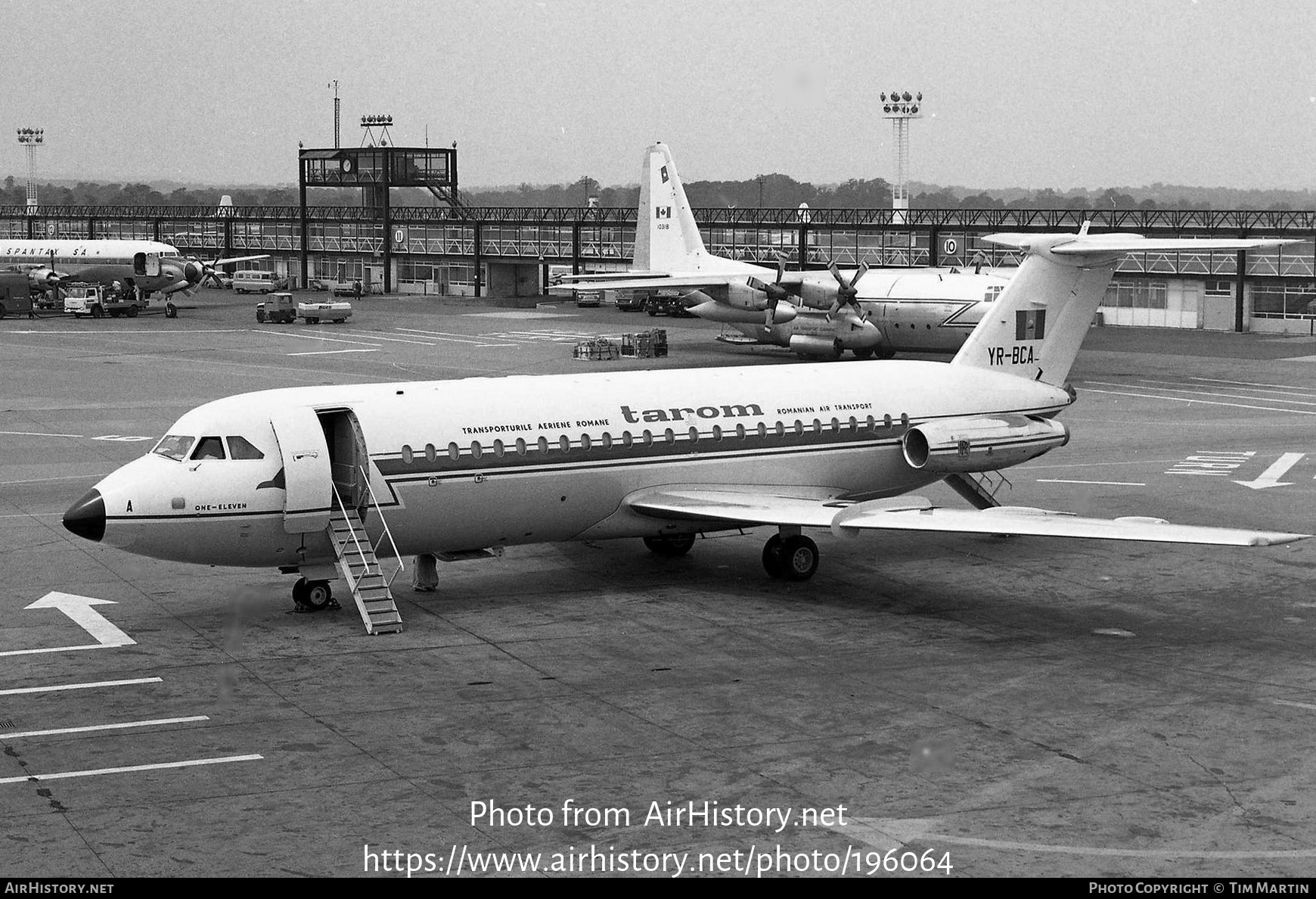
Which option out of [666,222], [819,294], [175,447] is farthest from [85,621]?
[666,222]

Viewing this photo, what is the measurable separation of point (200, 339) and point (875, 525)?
6426 cm

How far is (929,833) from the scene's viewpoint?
57.8 feet

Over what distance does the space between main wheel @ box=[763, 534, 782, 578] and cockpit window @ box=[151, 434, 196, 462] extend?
11.1 meters

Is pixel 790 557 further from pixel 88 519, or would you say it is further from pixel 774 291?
pixel 774 291

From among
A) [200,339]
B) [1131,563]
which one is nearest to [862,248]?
[200,339]

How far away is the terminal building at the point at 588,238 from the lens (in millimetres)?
93375

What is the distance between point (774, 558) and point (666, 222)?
48921 millimetres

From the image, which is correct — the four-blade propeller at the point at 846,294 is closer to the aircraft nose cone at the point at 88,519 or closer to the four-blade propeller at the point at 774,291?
the four-blade propeller at the point at 774,291

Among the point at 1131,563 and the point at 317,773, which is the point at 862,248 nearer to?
the point at 1131,563

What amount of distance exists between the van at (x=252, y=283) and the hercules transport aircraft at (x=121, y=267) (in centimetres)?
1815

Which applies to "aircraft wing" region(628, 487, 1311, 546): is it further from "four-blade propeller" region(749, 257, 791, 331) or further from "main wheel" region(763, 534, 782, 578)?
"four-blade propeller" region(749, 257, 791, 331)

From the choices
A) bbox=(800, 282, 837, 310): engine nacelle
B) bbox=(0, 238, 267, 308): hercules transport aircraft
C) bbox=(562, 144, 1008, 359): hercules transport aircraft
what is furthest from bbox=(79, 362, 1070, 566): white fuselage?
bbox=(0, 238, 267, 308): hercules transport aircraft

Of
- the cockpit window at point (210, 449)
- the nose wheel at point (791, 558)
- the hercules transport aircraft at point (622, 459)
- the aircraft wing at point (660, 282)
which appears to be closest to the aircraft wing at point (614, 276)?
the aircraft wing at point (660, 282)

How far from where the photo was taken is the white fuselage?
26766mm
